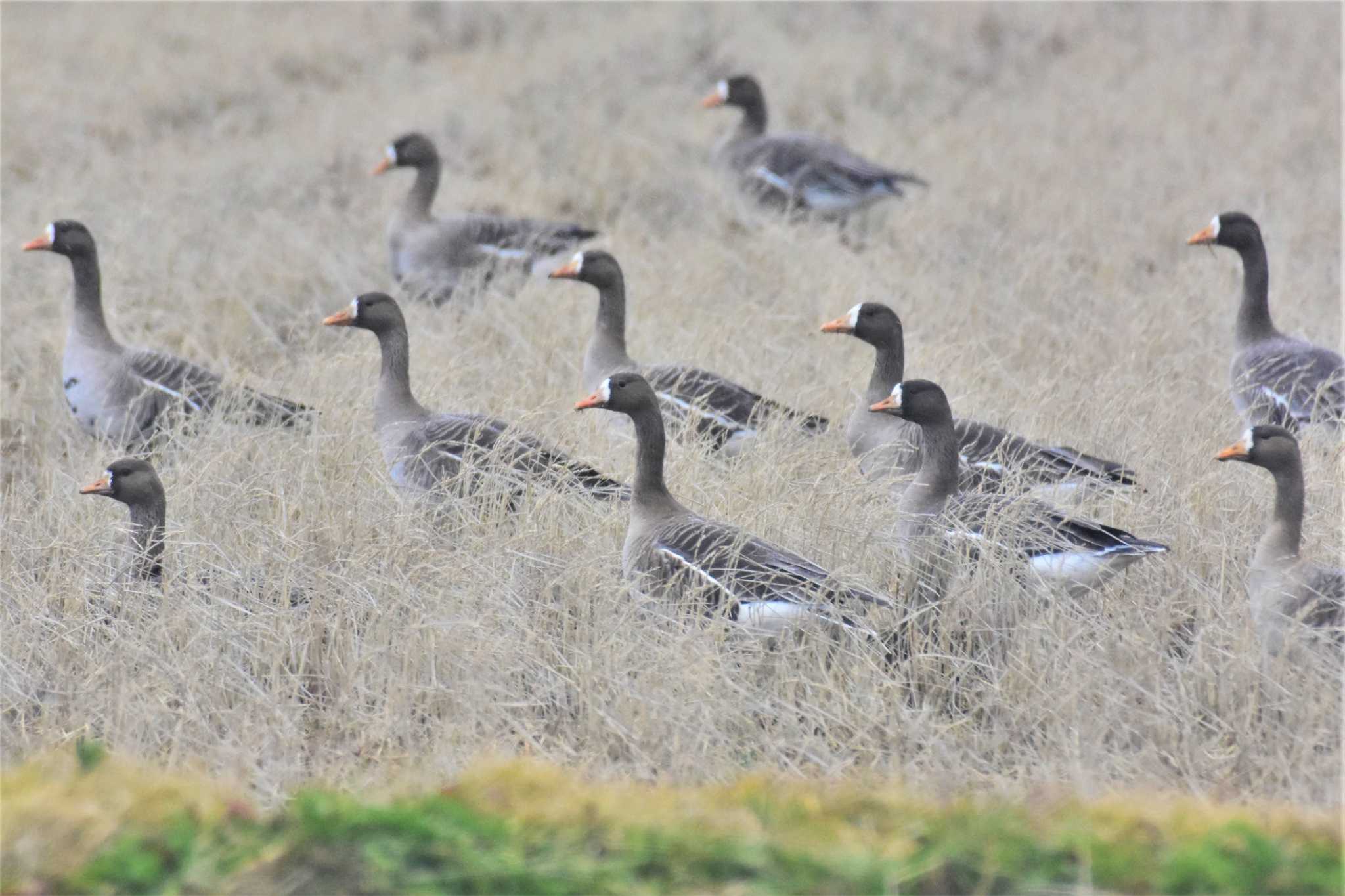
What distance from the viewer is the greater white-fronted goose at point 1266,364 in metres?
7.09

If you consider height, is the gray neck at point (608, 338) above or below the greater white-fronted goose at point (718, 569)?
above

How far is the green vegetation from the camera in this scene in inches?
123

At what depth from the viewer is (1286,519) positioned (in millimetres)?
5129

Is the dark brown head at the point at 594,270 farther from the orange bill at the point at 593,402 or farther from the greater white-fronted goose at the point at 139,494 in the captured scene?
the greater white-fronted goose at the point at 139,494

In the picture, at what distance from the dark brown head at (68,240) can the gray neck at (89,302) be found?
2 cm

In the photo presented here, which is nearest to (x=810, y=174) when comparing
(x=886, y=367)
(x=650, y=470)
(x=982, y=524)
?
(x=886, y=367)

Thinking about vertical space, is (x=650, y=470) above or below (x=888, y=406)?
below

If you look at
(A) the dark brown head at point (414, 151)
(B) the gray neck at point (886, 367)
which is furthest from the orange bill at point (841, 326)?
(A) the dark brown head at point (414, 151)

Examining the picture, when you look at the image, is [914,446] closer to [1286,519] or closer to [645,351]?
[1286,519]

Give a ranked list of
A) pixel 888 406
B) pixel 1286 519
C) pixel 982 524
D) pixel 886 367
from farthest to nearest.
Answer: pixel 886 367 < pixel 888 406 < pixel 982 524 < pixel 1286 519

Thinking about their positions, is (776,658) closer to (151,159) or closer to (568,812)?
(568,812)

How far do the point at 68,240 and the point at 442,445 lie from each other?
276 centimetres

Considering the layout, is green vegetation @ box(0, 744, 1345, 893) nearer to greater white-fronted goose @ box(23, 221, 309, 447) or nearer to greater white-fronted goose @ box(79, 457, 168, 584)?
greater white-fronted goose @ box(79, 457, 168, 584)

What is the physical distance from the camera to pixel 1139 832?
10.8 feet
